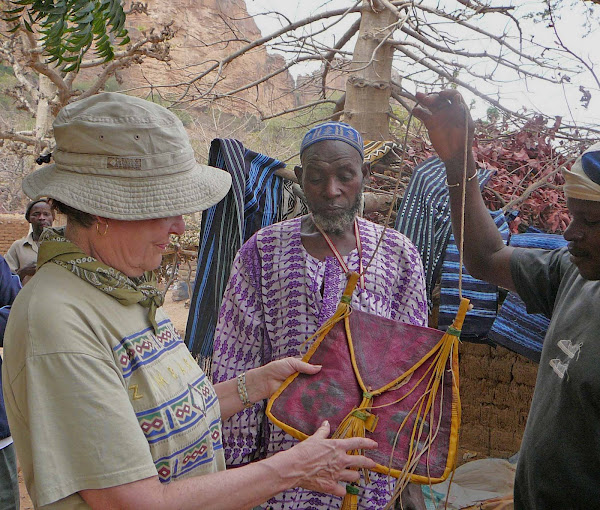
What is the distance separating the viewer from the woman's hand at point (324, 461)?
1588 millimetres

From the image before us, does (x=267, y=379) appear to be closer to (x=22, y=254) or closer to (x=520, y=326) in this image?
(x=520, y=326)

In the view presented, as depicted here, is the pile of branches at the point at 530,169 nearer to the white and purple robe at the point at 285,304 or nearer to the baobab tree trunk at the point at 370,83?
the baobab tree trunk at the point at 370,83

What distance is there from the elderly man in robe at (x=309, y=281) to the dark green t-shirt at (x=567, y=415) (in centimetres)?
76

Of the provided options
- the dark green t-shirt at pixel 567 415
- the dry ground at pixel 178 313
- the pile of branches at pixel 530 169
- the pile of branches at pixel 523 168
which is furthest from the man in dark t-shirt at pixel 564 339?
the dry ground at pixel 178 313

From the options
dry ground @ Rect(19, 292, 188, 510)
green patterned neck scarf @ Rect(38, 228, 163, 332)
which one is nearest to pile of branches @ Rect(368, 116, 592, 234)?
green patterned neck scarf @ Rect(38, 228, 163, 332)

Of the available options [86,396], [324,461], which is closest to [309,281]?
[324,461]

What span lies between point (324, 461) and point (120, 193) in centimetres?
95

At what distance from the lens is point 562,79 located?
4.46m

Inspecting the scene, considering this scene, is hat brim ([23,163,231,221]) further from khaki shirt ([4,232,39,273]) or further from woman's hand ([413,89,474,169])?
khaki shirt ([4,232,39,273])

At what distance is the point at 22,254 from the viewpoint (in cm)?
598

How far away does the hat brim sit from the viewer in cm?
148

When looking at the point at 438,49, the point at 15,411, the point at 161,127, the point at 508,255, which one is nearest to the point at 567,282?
the point at 508,255

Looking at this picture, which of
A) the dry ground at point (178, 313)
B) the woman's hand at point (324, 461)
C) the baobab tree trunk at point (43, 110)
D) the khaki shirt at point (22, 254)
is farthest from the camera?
the dry ground at point (178, 313)

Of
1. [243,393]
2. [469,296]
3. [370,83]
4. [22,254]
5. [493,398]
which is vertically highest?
[370,83]
